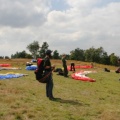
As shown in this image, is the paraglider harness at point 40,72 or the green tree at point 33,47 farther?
the green tree at point 33,47

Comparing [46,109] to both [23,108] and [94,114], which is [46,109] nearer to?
[23,108]

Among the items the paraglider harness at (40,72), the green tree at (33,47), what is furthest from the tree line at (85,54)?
the paraglider harness at (40,72)

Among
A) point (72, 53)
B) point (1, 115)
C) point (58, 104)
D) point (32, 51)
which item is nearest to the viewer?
point (1, 115)

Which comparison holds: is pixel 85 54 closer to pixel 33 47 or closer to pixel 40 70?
pixel 33 47

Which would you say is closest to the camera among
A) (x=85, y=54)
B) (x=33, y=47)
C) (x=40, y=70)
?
(x=40, y=70)

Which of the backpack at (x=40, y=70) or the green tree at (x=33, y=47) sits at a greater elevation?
the green tree at (x=33, y=47)

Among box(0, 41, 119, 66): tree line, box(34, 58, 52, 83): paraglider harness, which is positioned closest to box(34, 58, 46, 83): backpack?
box(34, 58, 52, 83): paraglider harness

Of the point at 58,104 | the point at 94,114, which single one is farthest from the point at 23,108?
the point at 94,114

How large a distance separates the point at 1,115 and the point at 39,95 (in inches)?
195

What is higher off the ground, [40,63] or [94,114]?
[40,63]

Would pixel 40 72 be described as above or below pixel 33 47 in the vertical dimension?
below

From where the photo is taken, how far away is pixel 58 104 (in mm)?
13320

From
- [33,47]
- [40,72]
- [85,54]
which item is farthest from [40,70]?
[85,54]

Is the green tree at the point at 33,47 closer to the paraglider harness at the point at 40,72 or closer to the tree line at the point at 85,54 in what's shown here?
the tree line at the point at 85,54
